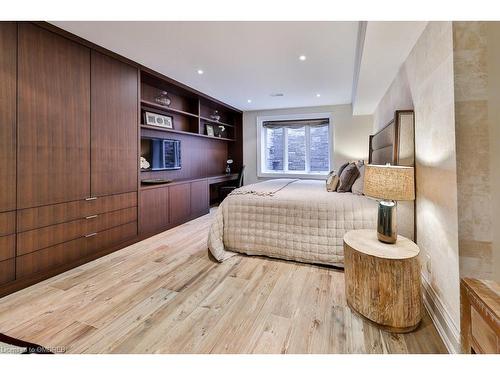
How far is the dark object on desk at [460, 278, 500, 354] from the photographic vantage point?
86 centimetres

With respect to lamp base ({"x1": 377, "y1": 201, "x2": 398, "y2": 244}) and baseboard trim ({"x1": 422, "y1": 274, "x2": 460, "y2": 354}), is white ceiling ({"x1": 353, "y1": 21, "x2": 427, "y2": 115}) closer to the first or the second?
lamp base ({"x1": 377, "y1": 201, "x2": 398, "y2": 244})

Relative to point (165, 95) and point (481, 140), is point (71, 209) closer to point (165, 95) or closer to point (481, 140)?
point (165, 95)

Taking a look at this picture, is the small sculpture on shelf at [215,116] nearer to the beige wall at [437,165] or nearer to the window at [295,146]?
the window at [295,146]

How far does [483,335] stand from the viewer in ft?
3.04

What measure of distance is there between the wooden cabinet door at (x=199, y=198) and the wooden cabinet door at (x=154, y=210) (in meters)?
0.70

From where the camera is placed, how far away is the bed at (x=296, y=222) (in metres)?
2.35

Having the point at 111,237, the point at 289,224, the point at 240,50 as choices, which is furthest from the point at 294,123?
the point at 111,237

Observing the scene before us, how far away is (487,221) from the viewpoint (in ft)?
4.13

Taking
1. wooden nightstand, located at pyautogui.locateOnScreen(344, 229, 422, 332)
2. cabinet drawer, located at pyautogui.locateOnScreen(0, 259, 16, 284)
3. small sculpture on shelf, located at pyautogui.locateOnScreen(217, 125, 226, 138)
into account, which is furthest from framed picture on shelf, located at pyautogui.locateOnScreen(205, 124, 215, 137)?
wooden nightstand, located at pyautogui.locateOnScreen(344, 229, 422, 332)

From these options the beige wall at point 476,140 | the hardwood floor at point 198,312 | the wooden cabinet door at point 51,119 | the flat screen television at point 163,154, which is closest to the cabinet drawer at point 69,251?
the hardwood floor at point 198,312

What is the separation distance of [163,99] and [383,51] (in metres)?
3.22

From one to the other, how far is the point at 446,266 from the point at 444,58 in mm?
1239

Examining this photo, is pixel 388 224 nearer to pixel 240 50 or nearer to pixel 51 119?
pixel 240 50

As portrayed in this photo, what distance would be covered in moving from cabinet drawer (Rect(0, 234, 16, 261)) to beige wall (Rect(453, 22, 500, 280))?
3.21 metres
